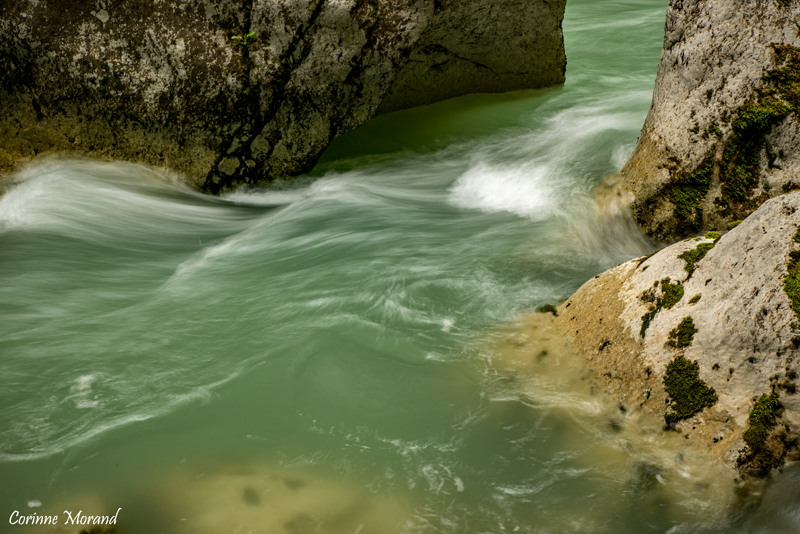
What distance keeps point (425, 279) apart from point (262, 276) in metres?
1.41

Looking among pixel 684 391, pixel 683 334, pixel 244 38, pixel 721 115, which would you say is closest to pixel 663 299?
→ pixel 683 334

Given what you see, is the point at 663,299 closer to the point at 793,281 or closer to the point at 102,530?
the point at 793,281

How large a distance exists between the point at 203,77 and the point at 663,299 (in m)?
4.92

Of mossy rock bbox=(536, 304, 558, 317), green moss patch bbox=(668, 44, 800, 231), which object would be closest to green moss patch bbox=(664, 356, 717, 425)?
mossy rock bbox=(536, 304, 558, 317)

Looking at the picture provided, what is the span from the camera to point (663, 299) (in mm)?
3738

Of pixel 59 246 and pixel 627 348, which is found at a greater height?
pixel 59 246

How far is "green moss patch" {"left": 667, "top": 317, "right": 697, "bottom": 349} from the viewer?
351 cm

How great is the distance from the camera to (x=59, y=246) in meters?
5.86

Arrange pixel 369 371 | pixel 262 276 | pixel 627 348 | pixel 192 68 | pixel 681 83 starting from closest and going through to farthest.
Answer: pixel 627 348 → pixel 369 371 → pixel 681 83 → pixel 262 276 → pixel 192 68

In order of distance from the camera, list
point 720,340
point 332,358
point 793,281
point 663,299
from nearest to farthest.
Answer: point 793,281, point 720,340, point 663,299, point 332,358

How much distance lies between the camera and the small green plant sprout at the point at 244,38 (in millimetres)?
6434

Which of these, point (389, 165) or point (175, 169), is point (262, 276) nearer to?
point (175, 169)

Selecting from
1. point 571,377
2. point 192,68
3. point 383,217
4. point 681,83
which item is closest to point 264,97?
point 192,68

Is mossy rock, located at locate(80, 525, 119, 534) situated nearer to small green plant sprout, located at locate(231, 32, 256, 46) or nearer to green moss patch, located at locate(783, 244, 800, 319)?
green moss patch, located at locate(783, 244, 800, 319)
